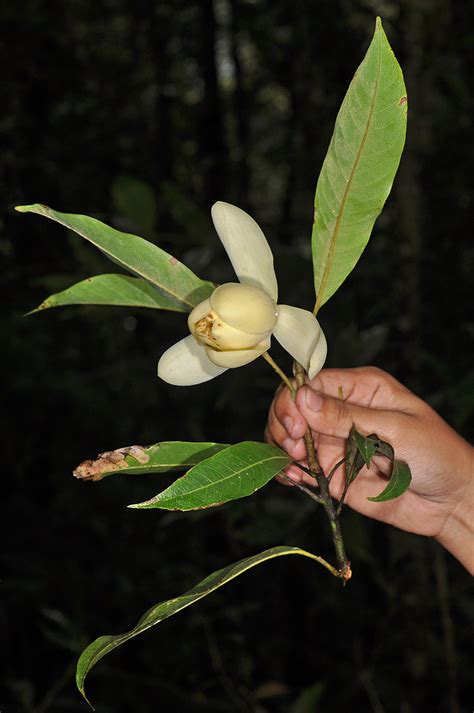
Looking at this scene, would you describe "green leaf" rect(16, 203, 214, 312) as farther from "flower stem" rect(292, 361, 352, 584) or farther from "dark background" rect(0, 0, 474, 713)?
"dark background" rect(0, 0, 474, 713)

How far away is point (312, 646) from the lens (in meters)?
2.32

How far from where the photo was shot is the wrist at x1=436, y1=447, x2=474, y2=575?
116 cm

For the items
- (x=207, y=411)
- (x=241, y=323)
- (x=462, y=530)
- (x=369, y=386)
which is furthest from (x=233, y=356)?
(x=207, y=411)

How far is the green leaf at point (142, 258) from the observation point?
707 millimetres

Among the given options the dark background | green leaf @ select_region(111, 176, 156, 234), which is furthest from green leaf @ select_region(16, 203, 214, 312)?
green leaf @ select_region(111, 176, 156, 234)

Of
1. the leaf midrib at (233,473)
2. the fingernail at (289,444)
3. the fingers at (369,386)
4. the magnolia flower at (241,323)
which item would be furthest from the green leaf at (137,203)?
the leaf midrib at (233,473)

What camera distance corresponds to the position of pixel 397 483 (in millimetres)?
723

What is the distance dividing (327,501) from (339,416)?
0.56 ft

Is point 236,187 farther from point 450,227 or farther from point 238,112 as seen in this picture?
point 450,227

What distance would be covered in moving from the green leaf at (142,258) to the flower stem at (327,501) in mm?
137

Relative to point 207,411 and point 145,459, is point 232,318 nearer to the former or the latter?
point 145,459

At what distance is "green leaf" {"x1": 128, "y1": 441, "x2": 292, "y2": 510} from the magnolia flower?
0.09 m

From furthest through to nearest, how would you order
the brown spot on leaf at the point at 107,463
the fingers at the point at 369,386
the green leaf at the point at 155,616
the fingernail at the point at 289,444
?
the fingers at the point at 369,386 < the fingernail at the point at 289,444 < the brown spot on leaf at the point at 107,463 < the green leaf at the point at 155,616

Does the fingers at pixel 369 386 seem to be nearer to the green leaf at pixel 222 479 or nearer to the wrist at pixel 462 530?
the wrist at pixel 462 530
